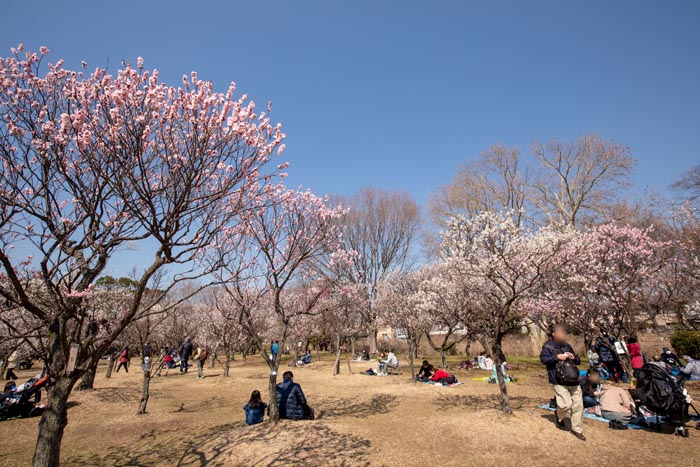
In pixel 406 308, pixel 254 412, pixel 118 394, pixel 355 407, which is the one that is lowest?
pixel 355 407

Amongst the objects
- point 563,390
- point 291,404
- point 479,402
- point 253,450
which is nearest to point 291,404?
point 291,404

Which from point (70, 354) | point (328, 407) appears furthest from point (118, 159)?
point (328, 407)

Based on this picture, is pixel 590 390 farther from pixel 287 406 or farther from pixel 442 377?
pixel 287 406

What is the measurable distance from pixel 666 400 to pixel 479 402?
459cm

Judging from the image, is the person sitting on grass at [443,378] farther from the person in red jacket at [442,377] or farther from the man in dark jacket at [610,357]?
the man in dark jacket at [610,357]

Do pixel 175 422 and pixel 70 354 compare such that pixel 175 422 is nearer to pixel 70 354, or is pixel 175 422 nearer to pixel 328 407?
pixel 328 407

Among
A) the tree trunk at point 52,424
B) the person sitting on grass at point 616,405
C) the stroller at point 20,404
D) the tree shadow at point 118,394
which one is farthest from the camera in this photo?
the tree shadow at point 118,394

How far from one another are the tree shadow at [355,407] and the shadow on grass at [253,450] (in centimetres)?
243

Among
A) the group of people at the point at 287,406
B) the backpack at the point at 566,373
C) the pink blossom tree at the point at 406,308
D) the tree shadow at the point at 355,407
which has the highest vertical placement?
the pink blossom tree at the point at 406,308

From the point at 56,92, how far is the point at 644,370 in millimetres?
11885

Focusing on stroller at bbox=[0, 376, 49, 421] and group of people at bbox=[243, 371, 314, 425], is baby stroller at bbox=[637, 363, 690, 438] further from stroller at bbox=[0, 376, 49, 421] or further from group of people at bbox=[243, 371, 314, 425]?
stroller at bbox=[0, 376, 49, 421]

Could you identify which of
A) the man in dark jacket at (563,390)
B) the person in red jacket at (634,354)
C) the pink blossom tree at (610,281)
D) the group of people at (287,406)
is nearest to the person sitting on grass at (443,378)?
the pink blossom tree at (610,281)

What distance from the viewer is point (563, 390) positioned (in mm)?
7145

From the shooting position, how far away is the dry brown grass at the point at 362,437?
635cm
